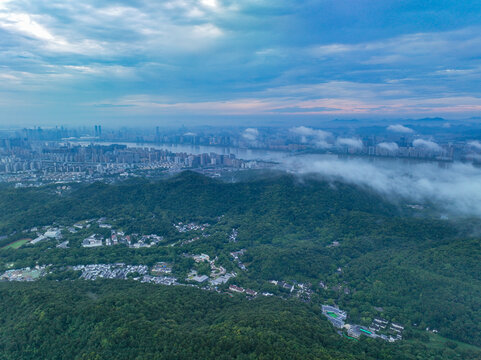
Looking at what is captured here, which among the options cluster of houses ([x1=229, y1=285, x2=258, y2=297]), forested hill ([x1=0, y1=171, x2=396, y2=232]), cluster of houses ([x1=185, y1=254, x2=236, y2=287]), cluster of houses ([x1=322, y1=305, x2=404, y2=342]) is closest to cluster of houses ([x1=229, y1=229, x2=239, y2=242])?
forested hill ([x1=0, y1=171, x2=396, y2=232])

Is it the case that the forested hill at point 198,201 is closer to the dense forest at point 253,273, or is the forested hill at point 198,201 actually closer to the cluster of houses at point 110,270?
the dense forest at point 253,273

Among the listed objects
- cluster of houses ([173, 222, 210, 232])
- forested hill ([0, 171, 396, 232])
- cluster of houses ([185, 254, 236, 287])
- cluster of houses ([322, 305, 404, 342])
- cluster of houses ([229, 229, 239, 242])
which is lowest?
cluster of houses ([322, 305, 404, 342])

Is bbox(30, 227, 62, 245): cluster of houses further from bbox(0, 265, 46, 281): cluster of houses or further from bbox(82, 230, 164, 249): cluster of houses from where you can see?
bbox(0, 265, 46, 281): cluster of houses

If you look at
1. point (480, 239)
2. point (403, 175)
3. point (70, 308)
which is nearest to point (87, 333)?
point (70, 308)

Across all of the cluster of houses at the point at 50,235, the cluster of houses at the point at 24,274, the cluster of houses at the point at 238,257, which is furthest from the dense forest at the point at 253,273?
the cluster of houses at the point at 50,235

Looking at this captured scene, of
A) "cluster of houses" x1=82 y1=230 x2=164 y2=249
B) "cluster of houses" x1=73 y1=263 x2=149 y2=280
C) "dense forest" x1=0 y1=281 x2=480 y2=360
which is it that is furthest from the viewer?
"cluster of houses" x1=82 y1=230 x2=164 y2=249

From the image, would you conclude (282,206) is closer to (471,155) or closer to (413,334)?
(413,334)

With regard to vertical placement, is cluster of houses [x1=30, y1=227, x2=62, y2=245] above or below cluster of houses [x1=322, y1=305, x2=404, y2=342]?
above
